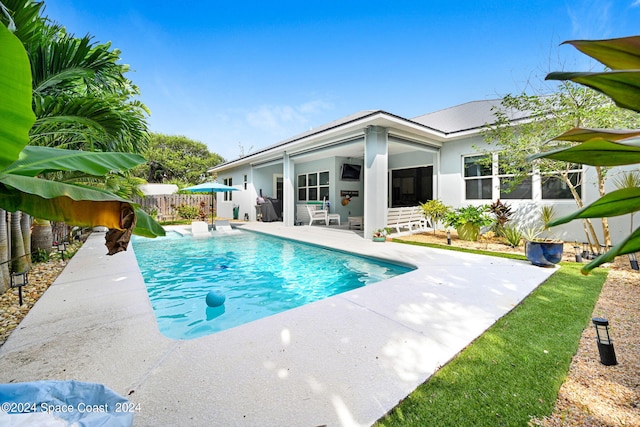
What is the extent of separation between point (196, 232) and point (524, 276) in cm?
1144

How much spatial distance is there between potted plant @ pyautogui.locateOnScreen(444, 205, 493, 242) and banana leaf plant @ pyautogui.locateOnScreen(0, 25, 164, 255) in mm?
8369

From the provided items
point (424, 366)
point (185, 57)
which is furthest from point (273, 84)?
point (424, 366)

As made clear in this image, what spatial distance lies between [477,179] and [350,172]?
646 cm

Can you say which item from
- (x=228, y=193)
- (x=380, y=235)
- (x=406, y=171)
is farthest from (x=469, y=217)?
(x=228, y=193)

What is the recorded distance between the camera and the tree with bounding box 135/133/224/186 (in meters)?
30.1

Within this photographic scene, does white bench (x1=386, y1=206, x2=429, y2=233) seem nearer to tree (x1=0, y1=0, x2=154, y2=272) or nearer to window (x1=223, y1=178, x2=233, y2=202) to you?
tree (x1=0, y1=0, x2=154, y2=272)

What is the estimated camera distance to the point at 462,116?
12.1m

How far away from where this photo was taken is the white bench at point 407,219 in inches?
375

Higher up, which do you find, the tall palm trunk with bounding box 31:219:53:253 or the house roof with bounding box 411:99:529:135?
the house roof with bounding box 411:99:529:135

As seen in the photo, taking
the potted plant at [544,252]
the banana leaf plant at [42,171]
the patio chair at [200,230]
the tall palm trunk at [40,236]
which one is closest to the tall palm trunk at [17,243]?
the tall palm trunk at [40,236]

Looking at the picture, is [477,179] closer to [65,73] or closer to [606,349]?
[606,349]

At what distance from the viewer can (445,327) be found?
2990 millimetres

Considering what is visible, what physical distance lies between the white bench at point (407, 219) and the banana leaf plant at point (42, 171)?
8.43m

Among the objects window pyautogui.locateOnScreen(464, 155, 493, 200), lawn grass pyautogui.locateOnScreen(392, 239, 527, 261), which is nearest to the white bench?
lawn grass pyautogui.locateOnScreen(392, 239, 527, 261)
